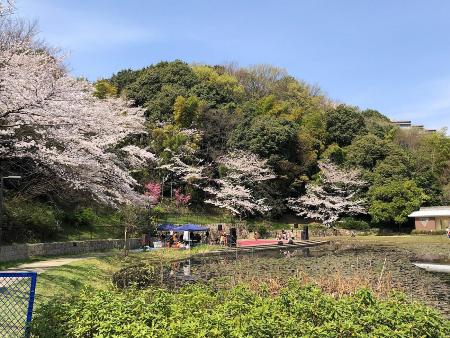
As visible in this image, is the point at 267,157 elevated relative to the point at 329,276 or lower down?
elevated

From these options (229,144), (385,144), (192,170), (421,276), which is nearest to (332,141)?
(385,144)

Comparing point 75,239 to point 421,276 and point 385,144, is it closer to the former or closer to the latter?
point 421,276

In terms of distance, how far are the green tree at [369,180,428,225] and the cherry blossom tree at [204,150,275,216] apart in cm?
1133

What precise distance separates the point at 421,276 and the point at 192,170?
83.5ft

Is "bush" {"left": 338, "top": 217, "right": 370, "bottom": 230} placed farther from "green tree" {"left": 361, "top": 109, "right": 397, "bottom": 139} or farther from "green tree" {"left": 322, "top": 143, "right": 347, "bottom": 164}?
"green tree" {"left": 361, "top": 109, "right": 397, "bottom": 139}

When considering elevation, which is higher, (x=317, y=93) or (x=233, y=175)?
(x=317, y=93)

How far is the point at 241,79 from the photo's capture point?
72.0 meters

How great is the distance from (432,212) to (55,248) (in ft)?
123

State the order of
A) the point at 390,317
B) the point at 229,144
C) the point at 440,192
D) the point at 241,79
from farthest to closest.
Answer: the point at 241,79 → the point at 440,192 → the point at 229,144 → the point at 390,317

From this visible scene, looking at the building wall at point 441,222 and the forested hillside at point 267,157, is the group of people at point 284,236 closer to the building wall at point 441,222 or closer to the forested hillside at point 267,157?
the forested hillside at point 267,157

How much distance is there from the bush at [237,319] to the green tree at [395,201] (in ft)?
130

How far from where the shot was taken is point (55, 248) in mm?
18641

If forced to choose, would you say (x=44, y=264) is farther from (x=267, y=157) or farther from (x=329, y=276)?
(x=267, y=157)

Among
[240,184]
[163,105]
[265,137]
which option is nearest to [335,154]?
[265,137]
